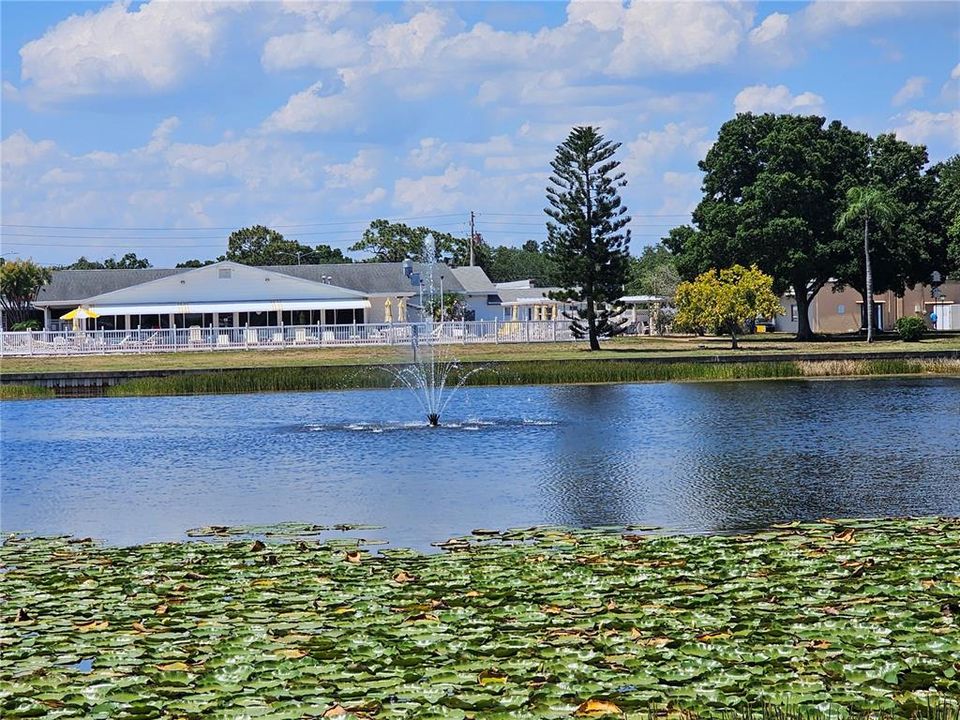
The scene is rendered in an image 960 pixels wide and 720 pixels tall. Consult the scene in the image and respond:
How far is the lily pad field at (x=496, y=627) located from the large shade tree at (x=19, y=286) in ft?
216

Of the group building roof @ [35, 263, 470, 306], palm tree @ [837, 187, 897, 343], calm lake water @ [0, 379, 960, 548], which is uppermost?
palm tree @ [837, 187, 897, 343]

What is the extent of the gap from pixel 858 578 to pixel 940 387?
25.5m

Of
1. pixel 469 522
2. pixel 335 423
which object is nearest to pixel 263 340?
pixel 335 423

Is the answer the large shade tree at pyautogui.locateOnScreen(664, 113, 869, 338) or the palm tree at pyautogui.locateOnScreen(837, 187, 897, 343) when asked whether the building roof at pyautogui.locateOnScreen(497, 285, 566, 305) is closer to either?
the large shade tree at pyautogui.locateOnScreen(664, 113, 869, 338)

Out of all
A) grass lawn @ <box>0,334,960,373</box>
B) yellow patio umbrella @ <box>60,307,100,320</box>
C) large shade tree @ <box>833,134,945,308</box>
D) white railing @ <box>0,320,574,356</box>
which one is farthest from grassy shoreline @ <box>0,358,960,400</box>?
yellow patio umbrella @ <box>60,307,100,320</box>

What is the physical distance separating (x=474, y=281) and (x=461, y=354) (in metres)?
31.2

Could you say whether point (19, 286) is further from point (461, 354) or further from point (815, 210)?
point (815, 210)

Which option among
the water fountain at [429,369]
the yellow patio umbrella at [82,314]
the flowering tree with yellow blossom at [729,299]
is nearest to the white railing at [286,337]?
the water fountain at [429,369]

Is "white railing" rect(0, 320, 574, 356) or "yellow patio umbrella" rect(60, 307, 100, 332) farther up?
"yellow patio umbrella" rect(60, 307, 100, 332)

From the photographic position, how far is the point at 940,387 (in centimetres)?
3384

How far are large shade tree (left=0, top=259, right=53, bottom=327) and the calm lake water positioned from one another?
43.7m

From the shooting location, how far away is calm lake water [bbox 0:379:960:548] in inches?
578

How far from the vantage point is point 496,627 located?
28.6 ft

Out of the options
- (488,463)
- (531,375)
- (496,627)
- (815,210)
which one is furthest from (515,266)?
(496,627)
